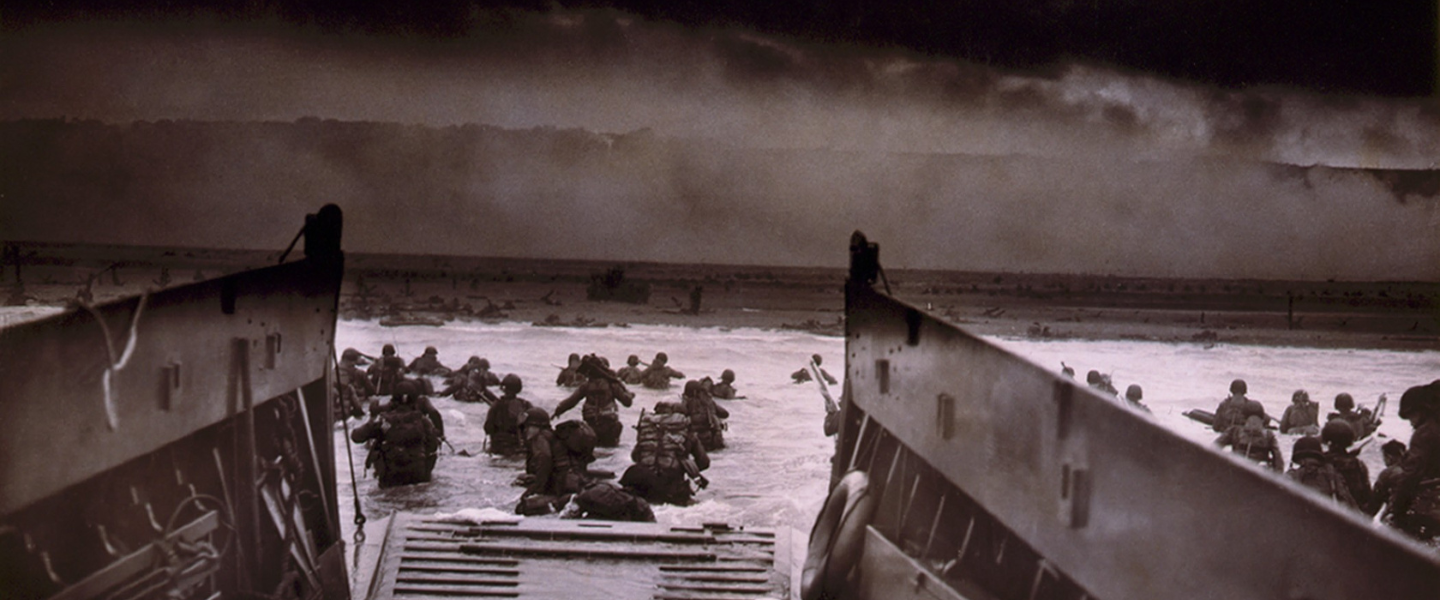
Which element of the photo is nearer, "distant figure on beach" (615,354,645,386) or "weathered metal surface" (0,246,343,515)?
"weathered metal surface" (0,246,343,515)

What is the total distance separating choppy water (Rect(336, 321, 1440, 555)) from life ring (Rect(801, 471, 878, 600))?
41.1 inches

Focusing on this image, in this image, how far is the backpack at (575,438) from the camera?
7434 mm

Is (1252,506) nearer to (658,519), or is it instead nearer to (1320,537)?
(1320,537)

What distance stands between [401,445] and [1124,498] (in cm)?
694

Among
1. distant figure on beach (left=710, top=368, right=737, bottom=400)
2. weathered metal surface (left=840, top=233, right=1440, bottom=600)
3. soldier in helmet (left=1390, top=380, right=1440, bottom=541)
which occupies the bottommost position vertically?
distant figure on beach (left=710, top=368, right=737, bottom=400)

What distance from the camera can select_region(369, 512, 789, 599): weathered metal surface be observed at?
5.20 meters

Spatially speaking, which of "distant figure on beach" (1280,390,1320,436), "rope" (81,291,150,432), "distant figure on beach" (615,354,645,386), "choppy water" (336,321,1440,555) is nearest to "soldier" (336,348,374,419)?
"choppy water" (336,321,1440,555)

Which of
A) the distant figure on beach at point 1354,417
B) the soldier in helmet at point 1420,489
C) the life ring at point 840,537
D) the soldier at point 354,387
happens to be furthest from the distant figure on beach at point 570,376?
the soldier in helmet at point 1420,489

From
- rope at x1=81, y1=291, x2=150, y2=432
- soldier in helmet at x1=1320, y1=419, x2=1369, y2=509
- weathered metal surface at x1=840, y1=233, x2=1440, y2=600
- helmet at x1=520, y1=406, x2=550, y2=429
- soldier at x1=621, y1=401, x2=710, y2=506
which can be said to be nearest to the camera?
weathered metal surface at x1=840, y1=233, x2=1440, y2=600

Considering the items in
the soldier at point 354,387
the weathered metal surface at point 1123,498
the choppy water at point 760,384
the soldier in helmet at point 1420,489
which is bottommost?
the choppy water at point 760,384

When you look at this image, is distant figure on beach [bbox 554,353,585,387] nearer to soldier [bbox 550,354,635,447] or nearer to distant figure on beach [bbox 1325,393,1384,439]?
soldier [bbox 550,354,635,447]

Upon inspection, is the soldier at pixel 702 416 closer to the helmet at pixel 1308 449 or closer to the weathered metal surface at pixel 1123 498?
the helmet at pixel 1308 449

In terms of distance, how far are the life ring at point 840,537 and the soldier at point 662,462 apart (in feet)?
8.96

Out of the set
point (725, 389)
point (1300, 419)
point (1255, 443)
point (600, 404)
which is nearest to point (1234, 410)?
point (1300, 419)
